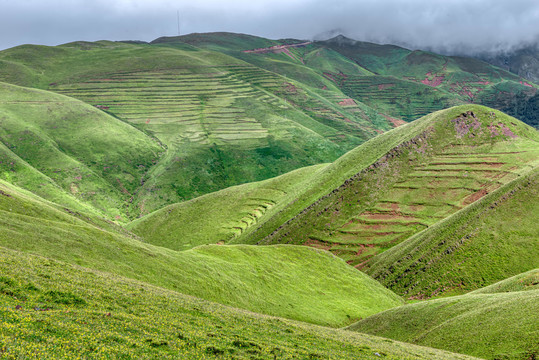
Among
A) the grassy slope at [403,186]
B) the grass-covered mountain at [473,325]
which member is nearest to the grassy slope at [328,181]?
the grassy slope at [403,186]

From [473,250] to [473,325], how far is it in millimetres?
58628

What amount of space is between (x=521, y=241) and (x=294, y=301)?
6648 centimetres

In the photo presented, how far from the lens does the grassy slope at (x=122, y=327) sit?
76.8 ft

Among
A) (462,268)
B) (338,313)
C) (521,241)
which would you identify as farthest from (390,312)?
(521,241)

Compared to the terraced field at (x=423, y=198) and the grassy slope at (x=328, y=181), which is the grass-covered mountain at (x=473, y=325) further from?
the grassy slope at (x=328, y=181)

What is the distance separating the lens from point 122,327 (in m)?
29.1

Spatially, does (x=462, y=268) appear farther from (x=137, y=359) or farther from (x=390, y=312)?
(x=137, y=359)

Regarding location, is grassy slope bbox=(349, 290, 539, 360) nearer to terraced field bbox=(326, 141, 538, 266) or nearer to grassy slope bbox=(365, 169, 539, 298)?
grassy slope bbox=(365, 169, 539, 298)

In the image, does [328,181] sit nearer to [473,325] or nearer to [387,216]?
[387,216]

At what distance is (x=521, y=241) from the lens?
106 metres

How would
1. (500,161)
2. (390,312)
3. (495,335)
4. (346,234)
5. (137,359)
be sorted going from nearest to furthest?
(137,359)
(495,335)
(390,312)
(346,234)
(500,161)

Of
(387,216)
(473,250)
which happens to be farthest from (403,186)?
(473,250)

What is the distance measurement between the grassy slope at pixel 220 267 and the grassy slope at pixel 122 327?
40.3 feet

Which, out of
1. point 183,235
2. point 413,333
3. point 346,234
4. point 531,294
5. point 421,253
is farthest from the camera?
point 183,235
